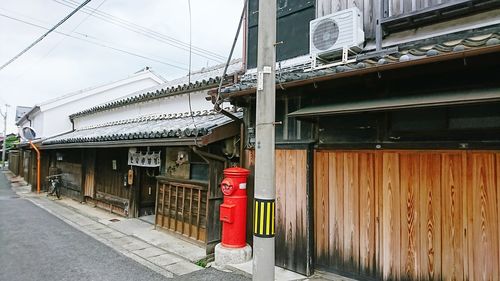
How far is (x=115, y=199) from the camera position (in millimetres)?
11891

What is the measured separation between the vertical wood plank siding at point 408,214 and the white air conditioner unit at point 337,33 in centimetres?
177

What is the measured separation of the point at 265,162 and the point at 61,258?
566cm

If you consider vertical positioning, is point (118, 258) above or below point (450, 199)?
below

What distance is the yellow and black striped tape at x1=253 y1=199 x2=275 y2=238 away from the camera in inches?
145

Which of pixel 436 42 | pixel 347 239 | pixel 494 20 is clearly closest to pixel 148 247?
pixel 347 239

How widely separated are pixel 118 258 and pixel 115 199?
5.53 metres

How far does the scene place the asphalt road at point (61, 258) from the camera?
5789 mm

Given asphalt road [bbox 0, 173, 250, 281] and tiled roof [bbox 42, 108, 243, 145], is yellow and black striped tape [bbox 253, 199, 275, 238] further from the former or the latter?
tiled roof [bbox 42, 108, 243, 145]

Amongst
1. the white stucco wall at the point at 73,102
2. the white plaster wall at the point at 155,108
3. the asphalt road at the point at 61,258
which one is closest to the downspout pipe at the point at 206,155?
the asphalt road at the point at 61,258

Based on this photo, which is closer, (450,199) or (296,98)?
(450,199)

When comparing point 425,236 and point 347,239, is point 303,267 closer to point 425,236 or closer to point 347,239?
point 347,239

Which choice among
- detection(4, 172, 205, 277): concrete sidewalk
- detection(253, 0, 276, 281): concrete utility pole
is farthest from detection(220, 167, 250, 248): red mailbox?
detection(253, 0, 276, 281): concrete utility pole

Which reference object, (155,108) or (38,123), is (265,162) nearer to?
(155,108)

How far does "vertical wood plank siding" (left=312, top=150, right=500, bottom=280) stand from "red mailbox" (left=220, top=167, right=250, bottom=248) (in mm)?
1496
